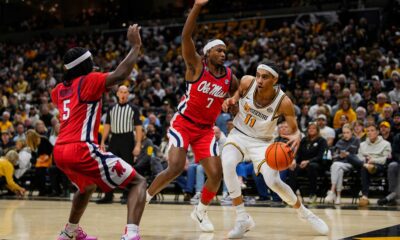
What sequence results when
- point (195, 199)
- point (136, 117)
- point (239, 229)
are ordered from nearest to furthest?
point (239, 229)
point (136, 117)
point (195, 199)

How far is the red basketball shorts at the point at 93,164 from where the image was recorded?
503cm

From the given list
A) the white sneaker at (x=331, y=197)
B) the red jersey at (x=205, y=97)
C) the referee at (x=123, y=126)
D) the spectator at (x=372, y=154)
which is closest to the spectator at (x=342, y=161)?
the white sneaker at (x=331, y=197)

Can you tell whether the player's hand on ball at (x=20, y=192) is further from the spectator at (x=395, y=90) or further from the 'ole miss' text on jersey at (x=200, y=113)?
the spectator at (x=395, y=90)

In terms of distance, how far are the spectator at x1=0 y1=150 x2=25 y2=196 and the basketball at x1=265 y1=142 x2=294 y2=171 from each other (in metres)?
7.97

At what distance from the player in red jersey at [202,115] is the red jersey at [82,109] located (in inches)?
60.1

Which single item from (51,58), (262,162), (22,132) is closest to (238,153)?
(262,162)

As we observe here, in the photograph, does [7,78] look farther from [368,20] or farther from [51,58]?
[368,20]

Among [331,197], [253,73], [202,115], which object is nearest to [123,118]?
[331,197]

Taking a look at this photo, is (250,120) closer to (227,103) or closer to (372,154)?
(227,103)

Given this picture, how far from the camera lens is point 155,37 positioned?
23.2 metres

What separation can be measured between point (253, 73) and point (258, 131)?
1096 centimetres

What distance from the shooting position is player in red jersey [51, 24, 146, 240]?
5016 millimetres

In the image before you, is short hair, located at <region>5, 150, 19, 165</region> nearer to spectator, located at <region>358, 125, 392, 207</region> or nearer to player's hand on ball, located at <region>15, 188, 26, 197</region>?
player's hand on ball, located at <region>15, 188, 26, 197</region>

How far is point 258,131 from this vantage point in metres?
6.52
